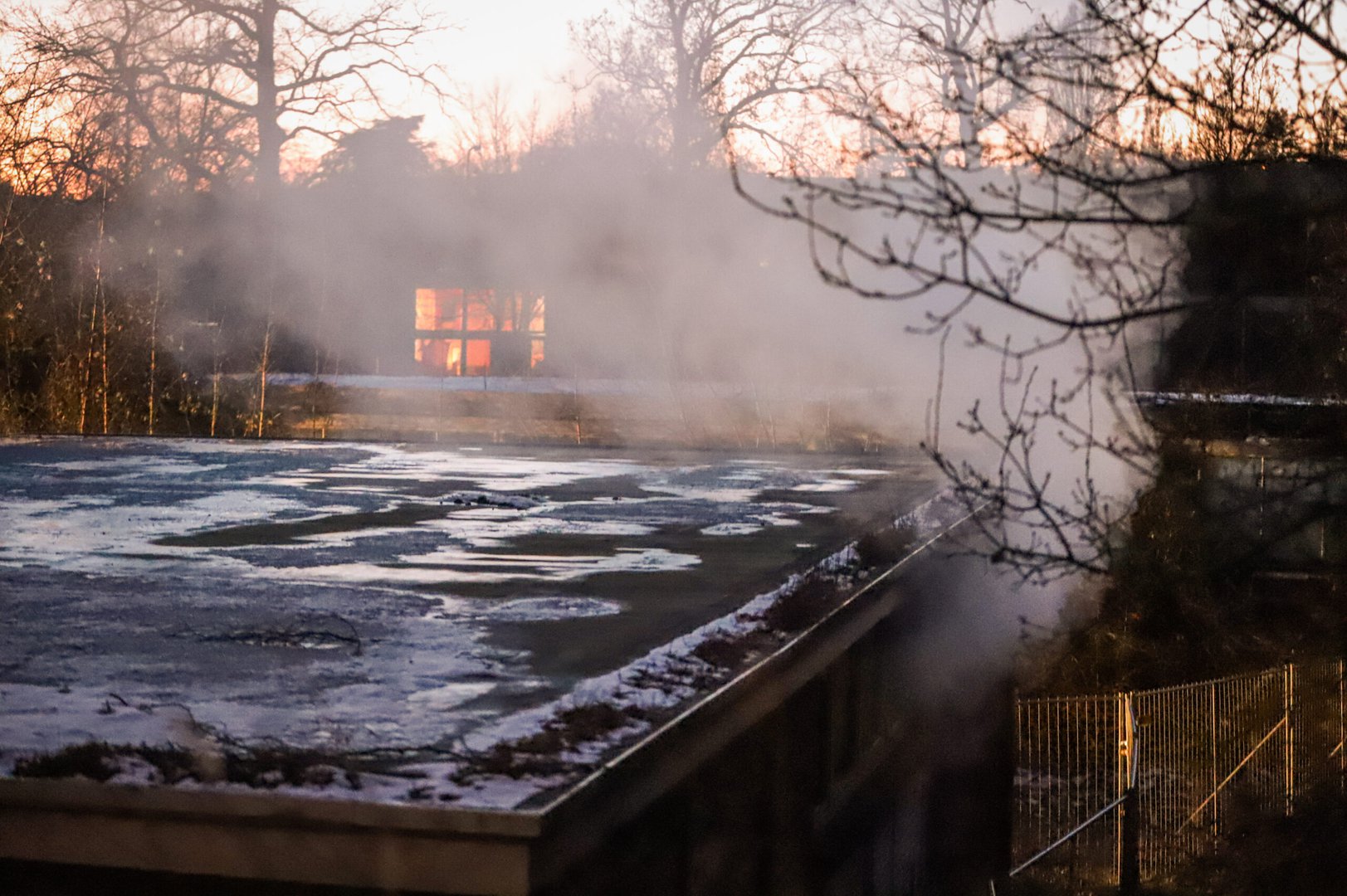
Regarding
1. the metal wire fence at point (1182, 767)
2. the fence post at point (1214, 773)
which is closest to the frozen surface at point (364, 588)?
the metal wire fence at point (1182, 767)

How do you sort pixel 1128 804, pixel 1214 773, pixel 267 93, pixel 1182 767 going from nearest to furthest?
1. pixel 1128 804
2. pixel 1214 773
3. pixel 1182 767
4. pixel 267 93

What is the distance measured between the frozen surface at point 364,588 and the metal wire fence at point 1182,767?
2.68 m

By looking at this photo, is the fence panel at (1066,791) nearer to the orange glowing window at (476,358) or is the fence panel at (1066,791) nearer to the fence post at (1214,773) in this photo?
the fence post at (1214,773)

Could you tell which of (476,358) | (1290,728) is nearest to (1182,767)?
(1290,728)

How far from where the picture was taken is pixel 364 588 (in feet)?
13.7

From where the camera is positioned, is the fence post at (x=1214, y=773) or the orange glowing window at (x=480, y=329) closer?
the fence post at (x=1214, y=773)

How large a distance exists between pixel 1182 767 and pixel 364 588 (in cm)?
756

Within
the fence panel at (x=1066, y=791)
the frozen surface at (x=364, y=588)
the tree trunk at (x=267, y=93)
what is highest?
the tree trunk at (x=267, y=93)

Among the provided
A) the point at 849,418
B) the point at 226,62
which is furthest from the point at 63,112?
the point at 849,418

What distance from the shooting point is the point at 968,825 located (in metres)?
8.16

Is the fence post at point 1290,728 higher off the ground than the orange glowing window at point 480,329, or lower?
lower

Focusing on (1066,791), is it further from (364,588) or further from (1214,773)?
(364,588)

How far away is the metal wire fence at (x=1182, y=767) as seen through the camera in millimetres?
9367

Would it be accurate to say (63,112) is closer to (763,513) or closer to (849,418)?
(849,418)
